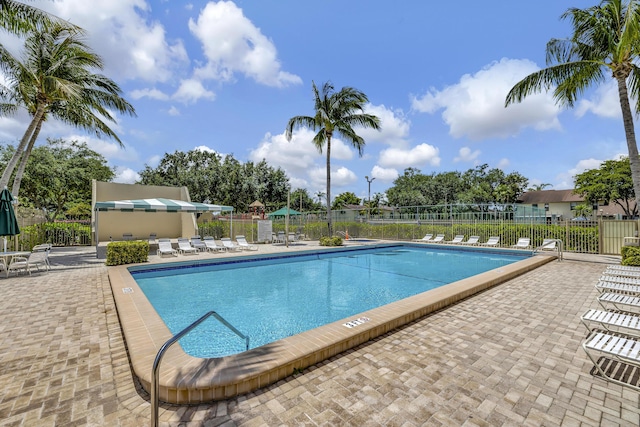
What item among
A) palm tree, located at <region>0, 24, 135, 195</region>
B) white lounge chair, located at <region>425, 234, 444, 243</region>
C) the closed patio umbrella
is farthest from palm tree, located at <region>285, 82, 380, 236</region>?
the closed patio umbrella

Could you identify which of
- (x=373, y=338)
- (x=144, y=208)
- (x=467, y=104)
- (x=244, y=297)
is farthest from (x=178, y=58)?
(x=467, y=104)

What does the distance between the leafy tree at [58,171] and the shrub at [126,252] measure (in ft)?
47.7

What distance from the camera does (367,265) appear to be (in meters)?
11.6

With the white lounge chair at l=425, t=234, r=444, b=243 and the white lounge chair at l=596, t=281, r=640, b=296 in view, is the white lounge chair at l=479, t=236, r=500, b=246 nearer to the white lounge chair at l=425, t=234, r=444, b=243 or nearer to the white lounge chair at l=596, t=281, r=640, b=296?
the white lounge chair at l=425, t=234, r=444, b=243

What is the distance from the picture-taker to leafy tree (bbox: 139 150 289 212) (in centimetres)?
2892

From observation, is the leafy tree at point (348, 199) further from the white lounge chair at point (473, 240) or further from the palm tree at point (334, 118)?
the white lounge chair at point (473, 240)

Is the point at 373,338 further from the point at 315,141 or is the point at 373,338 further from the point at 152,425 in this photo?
the point at 315,141

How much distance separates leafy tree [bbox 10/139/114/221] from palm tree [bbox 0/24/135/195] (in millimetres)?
8032

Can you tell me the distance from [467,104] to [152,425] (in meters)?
17.4

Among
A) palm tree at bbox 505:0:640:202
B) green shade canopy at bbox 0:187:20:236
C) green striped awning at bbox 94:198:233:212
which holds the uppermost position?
palm tree at bbox 505:0:640:202

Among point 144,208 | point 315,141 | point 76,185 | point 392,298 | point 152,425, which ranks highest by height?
point 315,141

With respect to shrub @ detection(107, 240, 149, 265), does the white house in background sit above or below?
above

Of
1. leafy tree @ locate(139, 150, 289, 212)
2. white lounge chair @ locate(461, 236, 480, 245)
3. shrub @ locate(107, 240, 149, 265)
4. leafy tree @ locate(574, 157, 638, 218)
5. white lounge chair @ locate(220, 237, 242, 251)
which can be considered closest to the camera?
shrub @ locate(107, 240, 149, 265)

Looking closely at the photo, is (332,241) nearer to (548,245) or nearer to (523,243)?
(523,243)
